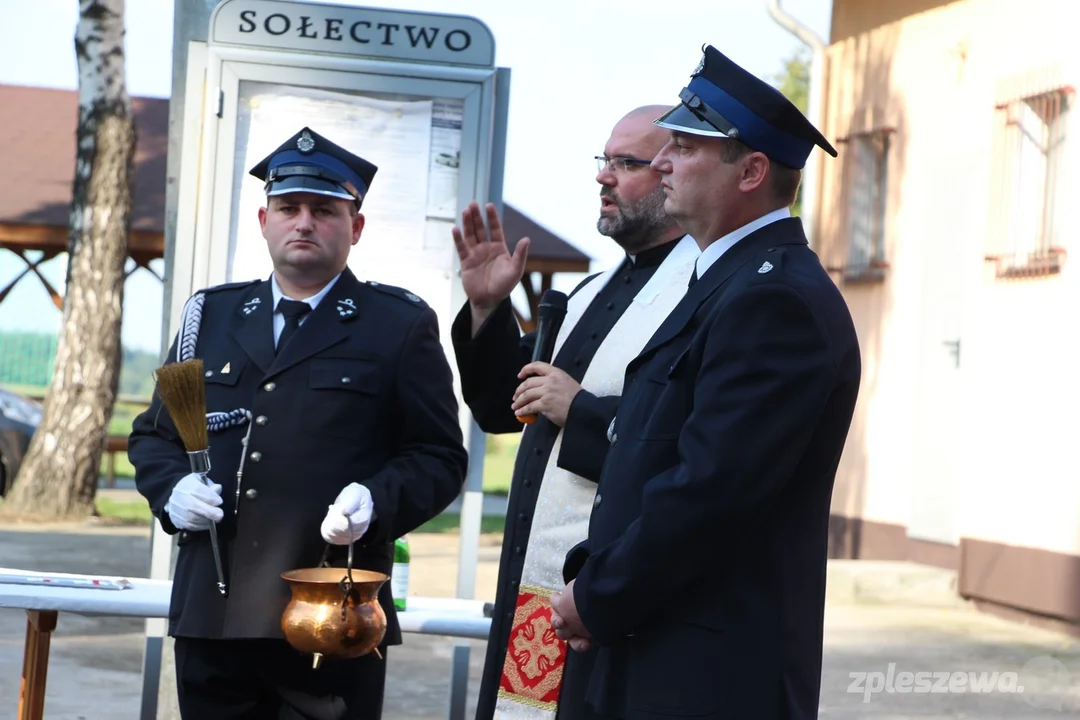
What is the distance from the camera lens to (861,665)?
885cm

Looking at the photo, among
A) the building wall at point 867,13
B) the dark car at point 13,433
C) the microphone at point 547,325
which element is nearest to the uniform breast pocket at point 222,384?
the microphone at point 547,325

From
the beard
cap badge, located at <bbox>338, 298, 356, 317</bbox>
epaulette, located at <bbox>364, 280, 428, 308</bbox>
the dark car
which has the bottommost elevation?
the dark car

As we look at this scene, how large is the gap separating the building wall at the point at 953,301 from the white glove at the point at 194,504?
24.1 ft

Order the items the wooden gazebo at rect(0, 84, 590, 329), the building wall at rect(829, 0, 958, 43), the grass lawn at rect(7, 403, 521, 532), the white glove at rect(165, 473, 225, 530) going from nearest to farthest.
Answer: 1. the white glove at rect(165, 473, 225, 530)
2. the building wall at rect(829, 0, 958, 43)
3. the grass lawn at rect(7, 403, 521, 532)
4. the wooden gazebo at rect(0, 84, 590, 329)

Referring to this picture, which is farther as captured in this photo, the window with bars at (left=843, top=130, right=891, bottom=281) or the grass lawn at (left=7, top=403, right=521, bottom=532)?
the grass lawn at (left=7, top=403, right=521, bottom=532)

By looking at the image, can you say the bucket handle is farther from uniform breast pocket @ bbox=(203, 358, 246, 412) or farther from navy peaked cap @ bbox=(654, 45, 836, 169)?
navy peaked cap @ bbox=(654, 45, 836, 169)

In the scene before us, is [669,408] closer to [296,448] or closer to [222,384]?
[296,448]

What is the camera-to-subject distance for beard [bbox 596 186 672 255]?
376 centimetres

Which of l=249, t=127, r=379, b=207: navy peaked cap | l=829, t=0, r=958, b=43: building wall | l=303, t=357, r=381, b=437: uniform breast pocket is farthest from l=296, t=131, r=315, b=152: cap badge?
l=829, t=0, r=958, b=43: building wall

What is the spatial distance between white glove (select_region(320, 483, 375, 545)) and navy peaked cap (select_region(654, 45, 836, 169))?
1.27 metres

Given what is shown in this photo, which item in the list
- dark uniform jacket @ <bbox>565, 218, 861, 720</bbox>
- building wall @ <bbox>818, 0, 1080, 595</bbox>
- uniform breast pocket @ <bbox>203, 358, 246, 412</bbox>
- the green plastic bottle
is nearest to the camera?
dark uniform jacket @ <bbox>565, 218, 861, 720</bbox>

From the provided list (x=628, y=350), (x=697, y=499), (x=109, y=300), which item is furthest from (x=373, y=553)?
(x=109, y=300)

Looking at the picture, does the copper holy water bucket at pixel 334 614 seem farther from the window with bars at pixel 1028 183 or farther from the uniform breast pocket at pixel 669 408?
the window with bars at pixel 1028 183

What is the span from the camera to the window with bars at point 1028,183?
416 inches
